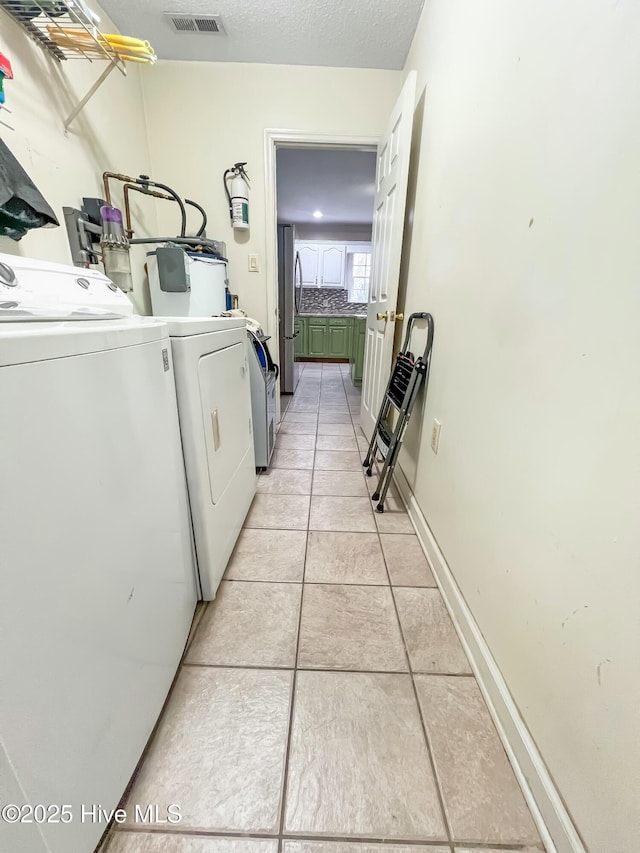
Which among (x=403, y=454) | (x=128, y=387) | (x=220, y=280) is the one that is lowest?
(x=403, y=454)

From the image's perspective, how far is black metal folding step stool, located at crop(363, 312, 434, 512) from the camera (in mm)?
1493

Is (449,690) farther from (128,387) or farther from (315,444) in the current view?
(315,444)

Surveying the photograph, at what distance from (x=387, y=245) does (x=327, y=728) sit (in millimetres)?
2218

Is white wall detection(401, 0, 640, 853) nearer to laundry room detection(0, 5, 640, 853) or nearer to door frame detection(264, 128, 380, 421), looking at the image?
laundry room detection(0, 5, 640, 853)

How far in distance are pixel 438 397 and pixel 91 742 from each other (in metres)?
1.34

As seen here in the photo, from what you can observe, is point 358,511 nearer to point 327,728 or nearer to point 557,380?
point 327,728

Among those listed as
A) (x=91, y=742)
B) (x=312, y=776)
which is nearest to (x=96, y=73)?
(x=91, y=742)

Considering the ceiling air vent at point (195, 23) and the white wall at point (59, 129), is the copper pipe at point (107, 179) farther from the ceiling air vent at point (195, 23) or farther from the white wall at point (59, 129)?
the ceiling air vent at point (195, 23)

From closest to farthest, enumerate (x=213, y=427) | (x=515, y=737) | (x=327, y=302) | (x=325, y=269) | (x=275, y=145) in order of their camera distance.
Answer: (x=515, y=737), (x=213, y=427), (x=275, y=145), (x=325, y=269), (x=327, y=302)

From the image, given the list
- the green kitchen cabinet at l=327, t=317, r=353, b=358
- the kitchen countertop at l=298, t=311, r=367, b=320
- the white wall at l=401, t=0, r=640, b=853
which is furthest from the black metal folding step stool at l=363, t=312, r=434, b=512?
the green kitchen cabinet at l=327, t=317, r=353, b=358

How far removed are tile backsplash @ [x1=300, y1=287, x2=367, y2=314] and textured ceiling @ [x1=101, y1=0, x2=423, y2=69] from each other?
4.33m

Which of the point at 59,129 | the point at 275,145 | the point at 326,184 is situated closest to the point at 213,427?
the point at 59,129

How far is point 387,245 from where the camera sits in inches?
79.1

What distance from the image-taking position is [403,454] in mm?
1860
